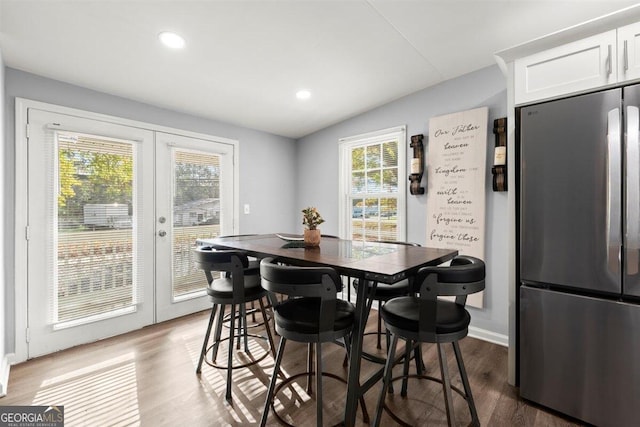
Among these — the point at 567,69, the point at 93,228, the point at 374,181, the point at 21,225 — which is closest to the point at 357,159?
the point at 374,181

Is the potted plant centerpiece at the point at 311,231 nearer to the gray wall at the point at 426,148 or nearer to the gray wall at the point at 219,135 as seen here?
the gray wall at the point at 426,148

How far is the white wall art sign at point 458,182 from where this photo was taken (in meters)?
2.86

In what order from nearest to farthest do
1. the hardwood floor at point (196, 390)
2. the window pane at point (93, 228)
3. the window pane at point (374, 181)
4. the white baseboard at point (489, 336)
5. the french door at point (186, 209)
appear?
the hardwood floor at point (196, 390)
the window pane at point (93, 228)
the white baseboard at point (489, 336)
the french door at point (186, 209)
the window pane at point (374, 181)

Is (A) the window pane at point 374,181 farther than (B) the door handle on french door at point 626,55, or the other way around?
(A) the window pane at point 374,181

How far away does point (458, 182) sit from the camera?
9.79 feet

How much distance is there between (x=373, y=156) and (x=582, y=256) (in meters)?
2.41

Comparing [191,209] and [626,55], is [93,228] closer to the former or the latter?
[191,209]

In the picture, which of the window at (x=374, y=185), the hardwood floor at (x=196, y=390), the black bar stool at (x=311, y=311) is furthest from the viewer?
the window at (x=374, y=185)

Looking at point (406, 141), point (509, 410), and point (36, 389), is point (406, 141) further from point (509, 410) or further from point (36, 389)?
point (36, 389)

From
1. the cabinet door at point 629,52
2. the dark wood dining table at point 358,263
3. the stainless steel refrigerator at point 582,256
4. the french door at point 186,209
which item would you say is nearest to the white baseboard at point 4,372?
the french door at point 186,209

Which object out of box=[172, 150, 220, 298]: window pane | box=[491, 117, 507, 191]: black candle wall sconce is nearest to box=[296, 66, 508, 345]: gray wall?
box=[491, 117, 507, 191]: black candle wall sconce

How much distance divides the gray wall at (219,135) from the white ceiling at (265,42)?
11 centimetres

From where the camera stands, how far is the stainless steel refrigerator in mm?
1579

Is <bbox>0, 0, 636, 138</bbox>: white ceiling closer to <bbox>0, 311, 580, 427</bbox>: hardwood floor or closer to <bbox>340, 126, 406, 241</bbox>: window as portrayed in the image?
<bbox>340, 126, 406, 241</bbox>: window
